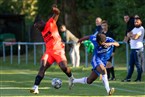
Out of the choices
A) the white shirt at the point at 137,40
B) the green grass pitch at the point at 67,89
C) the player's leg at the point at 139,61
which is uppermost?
the white shirt at the point at 137,40

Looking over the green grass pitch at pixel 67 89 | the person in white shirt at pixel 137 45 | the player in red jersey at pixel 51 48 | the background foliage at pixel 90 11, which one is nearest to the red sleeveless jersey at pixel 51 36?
the player in red jersey at pixel 51 48

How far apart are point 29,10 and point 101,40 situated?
41555 mm

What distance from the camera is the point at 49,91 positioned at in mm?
15461

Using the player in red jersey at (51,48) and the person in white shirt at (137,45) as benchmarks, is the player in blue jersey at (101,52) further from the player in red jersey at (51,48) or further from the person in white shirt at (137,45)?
the person in white shirt at (137,45)

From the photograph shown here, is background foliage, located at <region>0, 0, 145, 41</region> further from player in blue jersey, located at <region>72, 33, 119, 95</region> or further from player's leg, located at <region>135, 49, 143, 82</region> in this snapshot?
player in blue jersey, located at <region>72, 33, 119, 95</region>

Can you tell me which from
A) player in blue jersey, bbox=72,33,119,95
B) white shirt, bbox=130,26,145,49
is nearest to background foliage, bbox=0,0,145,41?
white shirt, bbox=130,26,145,49

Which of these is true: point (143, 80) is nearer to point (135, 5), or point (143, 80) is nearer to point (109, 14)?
point (135, 5)

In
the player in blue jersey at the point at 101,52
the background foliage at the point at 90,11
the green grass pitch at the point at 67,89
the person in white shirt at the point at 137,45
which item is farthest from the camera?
the background foliage at the point at 90,11

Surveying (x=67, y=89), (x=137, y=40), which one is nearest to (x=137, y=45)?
(x=137, y=40)

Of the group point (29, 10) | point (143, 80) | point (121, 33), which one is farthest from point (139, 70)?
point (29, 10)

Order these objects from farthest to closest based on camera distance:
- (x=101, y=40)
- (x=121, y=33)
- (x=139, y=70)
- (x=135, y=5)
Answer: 1. (x=121, y=33)
2. (x=135, y=5)
3. (x=139, y=70)
4. (x=101, y=40)

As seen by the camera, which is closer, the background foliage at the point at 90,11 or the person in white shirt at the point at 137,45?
the person in white shirt at the point at 137,45

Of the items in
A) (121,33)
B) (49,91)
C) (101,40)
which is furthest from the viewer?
(121,33)

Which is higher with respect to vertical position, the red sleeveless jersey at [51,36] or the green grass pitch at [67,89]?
the red sleeveless jersey at [51,36]
